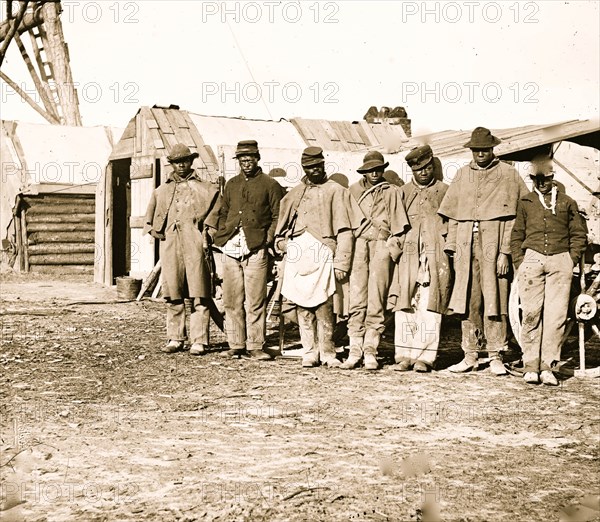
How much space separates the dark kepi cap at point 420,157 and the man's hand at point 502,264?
1.10m

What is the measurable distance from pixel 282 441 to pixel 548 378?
112 inches

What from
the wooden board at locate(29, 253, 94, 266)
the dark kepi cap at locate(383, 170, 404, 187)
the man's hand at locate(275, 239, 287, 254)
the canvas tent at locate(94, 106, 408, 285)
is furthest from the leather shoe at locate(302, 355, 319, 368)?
the wooden board at locate(29, 253, 94, 266)

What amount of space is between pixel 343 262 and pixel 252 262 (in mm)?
956

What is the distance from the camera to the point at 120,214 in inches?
659

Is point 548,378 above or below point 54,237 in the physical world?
below

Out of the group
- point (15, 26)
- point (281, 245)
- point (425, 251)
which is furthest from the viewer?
point (15, 26)

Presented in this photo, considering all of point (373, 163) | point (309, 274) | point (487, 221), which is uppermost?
point (373, 163)

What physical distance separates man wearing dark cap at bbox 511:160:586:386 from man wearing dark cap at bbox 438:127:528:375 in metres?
0.23

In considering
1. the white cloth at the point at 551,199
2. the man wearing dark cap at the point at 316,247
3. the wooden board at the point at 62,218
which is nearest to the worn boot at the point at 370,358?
the man wearing dark cap at the point at 316,247

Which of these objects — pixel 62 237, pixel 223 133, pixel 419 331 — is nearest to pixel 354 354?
pixel 419 331

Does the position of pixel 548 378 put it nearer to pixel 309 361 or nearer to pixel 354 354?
pixel 354 354

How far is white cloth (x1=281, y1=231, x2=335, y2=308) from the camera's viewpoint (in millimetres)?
8281

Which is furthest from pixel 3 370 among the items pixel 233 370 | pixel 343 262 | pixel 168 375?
pixel 343 262

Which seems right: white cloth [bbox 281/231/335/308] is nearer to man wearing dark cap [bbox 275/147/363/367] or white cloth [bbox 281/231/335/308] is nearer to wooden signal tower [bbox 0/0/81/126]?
man wearing dark cap [bbox 275/147/363/367]
